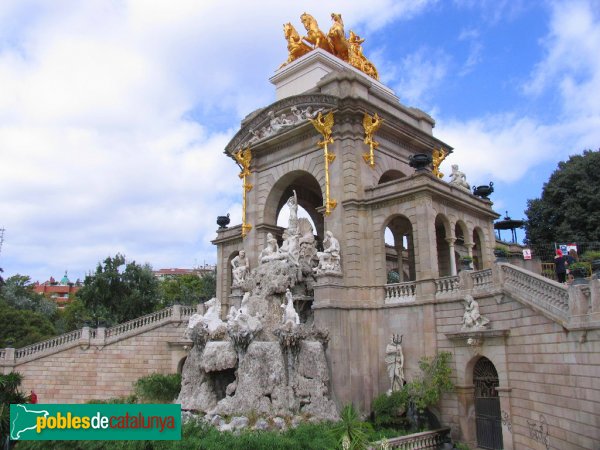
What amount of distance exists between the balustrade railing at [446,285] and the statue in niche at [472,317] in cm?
91

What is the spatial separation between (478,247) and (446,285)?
6.67 metres

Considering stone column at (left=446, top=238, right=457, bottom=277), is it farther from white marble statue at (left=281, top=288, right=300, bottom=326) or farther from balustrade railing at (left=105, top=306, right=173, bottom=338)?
balustrade railing at (left=105, top=306, right=173, bottom=338)

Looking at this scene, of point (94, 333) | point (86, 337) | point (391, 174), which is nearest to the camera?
point (391, 174)

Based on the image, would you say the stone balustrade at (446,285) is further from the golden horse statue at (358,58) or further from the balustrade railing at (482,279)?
the golden horse statue at (358,58)

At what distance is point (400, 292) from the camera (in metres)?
18.0

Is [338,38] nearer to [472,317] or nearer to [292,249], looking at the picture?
[292,249]

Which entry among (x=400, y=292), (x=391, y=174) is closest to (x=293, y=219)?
(x=391, y=174)

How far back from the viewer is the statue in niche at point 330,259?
1844 centimetres

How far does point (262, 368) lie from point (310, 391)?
67.0 inches

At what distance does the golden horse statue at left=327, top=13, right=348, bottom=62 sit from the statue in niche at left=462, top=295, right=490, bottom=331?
14.4 meters

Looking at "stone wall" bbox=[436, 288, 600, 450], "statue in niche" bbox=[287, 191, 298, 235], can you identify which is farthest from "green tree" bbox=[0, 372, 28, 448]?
"stone wall" bbox=[436, 288, 600, 450]

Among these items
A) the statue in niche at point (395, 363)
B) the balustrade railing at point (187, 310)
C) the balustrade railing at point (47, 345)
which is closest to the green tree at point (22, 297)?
the balustrade railing at point (47, 345)

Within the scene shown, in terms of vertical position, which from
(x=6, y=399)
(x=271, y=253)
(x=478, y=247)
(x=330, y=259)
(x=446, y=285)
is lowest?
(x=6, y=399)
